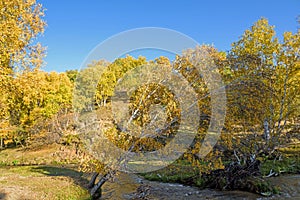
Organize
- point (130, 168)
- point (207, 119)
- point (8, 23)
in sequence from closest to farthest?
point (8, 23)
point (207, 119)
point (130, 168)

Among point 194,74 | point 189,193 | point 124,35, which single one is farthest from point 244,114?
point 124,35

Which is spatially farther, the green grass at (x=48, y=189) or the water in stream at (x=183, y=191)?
the water in stream at (x=183, y=191)

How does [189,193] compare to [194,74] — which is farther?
[189,193]

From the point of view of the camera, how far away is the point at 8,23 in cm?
715

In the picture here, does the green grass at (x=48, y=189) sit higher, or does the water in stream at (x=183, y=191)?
the green grass at (x=48, y=189)

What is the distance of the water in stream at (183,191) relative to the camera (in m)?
8.34

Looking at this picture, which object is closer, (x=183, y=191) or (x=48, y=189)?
(x=48, y=189)

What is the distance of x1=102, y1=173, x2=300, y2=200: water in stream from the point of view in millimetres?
8336

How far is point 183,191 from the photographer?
9203 mm

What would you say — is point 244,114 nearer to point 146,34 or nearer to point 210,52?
point 210,52

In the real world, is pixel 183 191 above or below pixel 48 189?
below

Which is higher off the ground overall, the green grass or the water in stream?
the green grass

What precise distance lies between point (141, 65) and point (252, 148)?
5328 millimetres

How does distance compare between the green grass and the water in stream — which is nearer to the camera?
the green grass
